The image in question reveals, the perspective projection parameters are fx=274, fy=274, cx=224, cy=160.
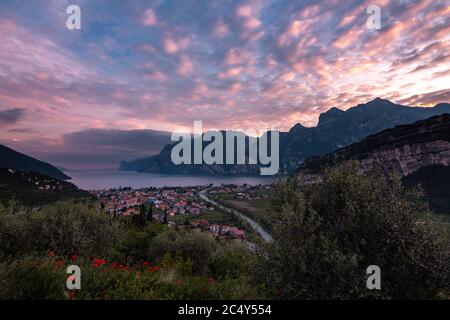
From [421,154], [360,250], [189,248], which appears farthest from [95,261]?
[421,154]

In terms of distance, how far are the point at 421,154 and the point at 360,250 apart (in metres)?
151

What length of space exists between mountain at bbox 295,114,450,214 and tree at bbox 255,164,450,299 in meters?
96.9

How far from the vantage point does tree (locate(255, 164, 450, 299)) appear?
7.61 metres

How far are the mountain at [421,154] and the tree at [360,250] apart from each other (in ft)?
318

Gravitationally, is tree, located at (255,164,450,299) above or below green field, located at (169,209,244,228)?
above

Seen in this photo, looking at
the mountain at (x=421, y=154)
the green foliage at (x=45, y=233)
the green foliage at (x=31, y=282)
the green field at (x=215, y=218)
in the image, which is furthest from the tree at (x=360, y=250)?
the green field at (x=215, y=218)

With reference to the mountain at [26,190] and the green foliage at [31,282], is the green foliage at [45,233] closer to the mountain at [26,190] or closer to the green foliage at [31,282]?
the green foliage at [31,282]

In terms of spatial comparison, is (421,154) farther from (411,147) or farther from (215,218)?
(215,218)

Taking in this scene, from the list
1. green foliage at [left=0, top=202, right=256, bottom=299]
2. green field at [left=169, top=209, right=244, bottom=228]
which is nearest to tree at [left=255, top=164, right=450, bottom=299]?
green foliage at [left=0, top=202, right=256, bottom=299]

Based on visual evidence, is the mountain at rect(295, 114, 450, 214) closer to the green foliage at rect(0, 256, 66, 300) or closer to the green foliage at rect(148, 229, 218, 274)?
the green foliage at rect(148, 229, 218, 274)

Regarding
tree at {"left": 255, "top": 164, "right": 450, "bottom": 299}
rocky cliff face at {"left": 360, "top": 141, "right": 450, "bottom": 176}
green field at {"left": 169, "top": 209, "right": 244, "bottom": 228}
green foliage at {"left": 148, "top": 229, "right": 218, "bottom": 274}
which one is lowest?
green field at {"left": 169, "top": 209, "right": 244, "bottom": 228}

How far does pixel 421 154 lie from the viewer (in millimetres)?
130250
